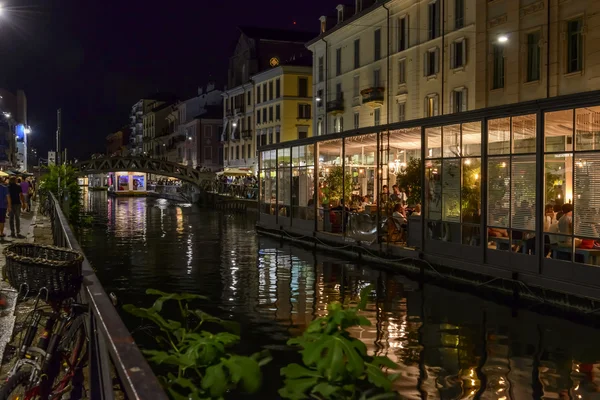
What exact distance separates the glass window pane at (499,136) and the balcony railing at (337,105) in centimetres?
3271

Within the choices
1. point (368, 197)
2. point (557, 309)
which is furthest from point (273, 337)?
point (368, 197)

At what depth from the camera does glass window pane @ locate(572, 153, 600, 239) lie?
1418cm

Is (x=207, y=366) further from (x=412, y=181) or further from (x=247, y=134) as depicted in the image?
(x=247, y=134)

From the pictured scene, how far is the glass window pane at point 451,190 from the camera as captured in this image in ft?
61.9

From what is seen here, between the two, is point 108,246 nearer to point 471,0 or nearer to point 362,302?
point 471,0

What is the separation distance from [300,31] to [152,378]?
254 ft

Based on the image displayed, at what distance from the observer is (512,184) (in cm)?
1673

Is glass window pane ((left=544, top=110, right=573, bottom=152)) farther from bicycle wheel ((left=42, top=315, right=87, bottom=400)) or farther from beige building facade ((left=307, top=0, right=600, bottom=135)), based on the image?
beige building facade ((left=307, top=0, right=600, bottom=135))

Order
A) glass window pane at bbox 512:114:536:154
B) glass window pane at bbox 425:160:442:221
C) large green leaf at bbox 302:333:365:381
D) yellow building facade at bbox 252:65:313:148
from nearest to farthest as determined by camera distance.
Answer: large green leaf at bbox 302:333:365:381
glass window pane at bbox 512:114:536:154
glass window pane at bbox 425:160:442:221
yellow building facade at bbox 252:65:313:148

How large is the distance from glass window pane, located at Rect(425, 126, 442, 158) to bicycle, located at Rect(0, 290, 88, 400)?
1554 centimetres

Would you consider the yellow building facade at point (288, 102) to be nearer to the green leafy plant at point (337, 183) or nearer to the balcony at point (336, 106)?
the balcony at point (336, 106)

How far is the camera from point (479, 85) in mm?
Result: 33594

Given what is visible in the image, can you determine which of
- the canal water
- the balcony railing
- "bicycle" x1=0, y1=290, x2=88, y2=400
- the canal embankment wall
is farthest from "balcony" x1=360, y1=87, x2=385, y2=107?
"bicycle" x1=0, y1=290, x2=88, y2=400

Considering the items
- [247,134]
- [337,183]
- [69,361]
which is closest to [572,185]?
[69,361]
